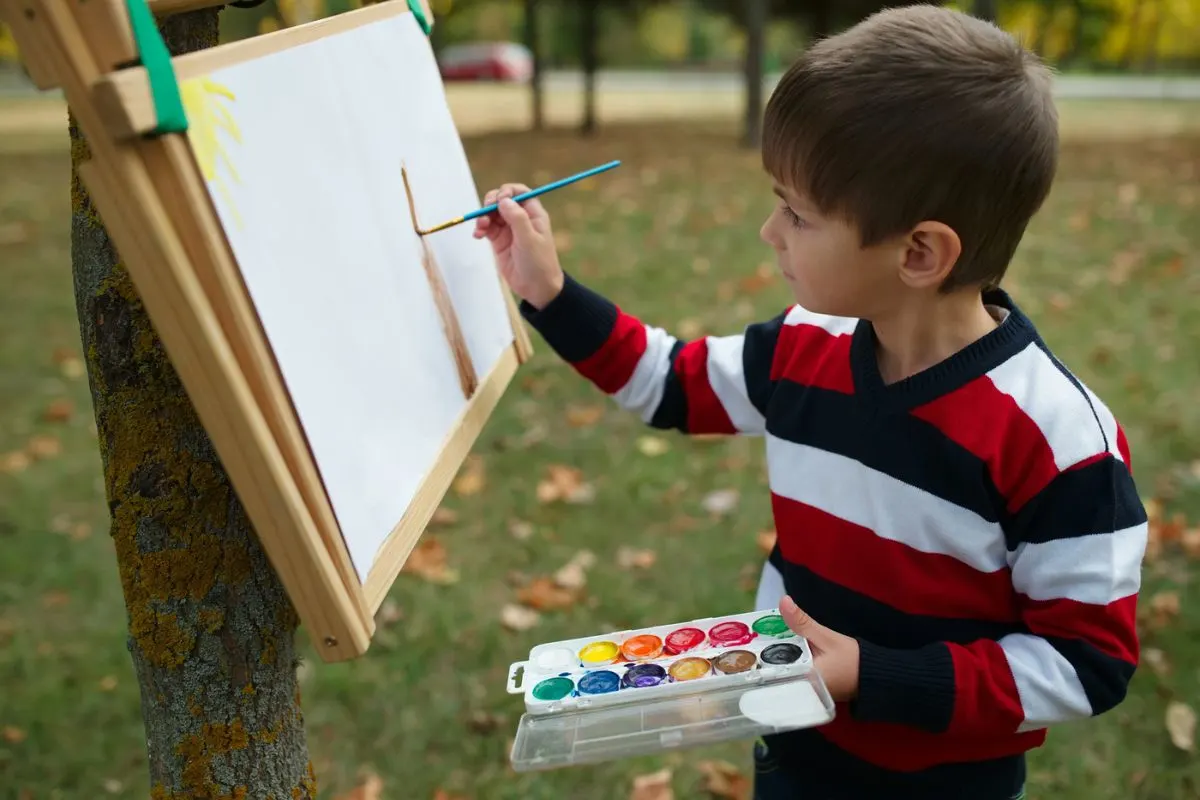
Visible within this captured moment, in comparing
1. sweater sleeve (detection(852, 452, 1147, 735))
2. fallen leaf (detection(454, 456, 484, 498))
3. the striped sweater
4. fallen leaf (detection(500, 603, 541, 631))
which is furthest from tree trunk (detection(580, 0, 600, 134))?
sweater sleeve (detection(852, 452, 1147, 735))

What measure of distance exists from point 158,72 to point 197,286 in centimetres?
20

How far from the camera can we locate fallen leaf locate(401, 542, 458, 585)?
3.65 meters

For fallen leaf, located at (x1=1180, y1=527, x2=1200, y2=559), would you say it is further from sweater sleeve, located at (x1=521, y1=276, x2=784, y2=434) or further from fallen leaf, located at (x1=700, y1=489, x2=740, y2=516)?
sweater sleeve, located at (x1=521, y1=276, x2=784, y2=434)

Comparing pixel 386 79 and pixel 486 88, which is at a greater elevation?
pixel 386 79

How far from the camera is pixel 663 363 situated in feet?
6.41

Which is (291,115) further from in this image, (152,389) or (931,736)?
(931,736)

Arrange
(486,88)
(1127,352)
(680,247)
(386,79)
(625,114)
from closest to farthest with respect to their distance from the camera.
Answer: (386,79), (1127,352), (680,247), (625,114), (486,88)

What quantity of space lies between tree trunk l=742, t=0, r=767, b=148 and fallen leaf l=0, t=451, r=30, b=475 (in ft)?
29.3

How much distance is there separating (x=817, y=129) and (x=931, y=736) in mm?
897

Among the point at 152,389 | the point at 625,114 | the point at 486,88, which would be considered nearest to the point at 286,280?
the point at 152,389

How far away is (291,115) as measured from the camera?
1.28 m

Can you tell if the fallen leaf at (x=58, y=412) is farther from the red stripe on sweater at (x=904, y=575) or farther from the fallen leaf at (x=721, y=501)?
the red stripe on sweater at (x=904, y=575)

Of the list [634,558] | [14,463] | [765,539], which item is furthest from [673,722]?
[14,463]

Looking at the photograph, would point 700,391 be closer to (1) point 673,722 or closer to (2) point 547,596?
(1) point 673,722
